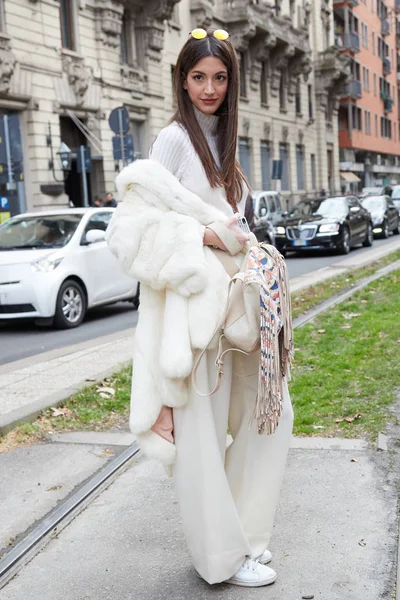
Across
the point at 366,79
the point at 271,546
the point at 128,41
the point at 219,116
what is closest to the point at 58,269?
the point at 271,546

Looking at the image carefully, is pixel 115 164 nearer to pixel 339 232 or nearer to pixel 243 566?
pixel 339 232

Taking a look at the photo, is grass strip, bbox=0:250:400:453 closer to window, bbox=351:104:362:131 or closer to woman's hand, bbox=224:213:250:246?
woman's hand, bbox=224:213:250:246

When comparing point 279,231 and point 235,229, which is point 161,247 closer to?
point 235,229

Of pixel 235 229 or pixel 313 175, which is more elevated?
pixel 313 175

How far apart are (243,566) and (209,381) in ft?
2.33

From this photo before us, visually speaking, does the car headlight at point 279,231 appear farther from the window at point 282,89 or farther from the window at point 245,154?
the window at point 282,89

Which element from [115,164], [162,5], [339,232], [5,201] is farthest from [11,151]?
[162,5]

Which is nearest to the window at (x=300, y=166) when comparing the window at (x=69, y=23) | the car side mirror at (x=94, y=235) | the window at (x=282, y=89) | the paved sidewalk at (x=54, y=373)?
the window at (x=282, y=89)

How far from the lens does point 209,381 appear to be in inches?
107

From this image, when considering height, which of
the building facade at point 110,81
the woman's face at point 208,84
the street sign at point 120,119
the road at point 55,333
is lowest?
the road at point 55,333

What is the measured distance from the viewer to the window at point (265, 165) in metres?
39.9

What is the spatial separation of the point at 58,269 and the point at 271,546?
7.52 m

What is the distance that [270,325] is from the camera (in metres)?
2.60

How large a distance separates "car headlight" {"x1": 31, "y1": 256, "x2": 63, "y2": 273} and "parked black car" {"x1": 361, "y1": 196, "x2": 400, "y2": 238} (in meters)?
17.5
